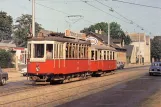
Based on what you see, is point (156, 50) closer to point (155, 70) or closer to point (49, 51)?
point (155, 70)

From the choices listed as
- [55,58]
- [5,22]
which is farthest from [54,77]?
[5,22]

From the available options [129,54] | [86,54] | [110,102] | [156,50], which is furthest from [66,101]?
[156,50]

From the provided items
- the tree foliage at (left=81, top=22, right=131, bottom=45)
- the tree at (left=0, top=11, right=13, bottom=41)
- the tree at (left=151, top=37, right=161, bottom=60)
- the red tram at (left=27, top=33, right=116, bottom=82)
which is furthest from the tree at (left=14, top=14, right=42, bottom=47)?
the tree at (left=151, top=37, right=161, bottom=60)

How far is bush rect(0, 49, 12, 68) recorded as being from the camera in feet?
162

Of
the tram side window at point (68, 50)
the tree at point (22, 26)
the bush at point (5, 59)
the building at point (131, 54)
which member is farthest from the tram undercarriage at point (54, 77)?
the building at point (131, 54)

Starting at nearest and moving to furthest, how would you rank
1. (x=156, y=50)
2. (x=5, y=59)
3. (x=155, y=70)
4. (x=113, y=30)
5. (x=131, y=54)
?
1. (x=155, y=70)
2. (x=5, y=59)
3. (x=131, y=54)
4. (x=156, y=50)
5. (x=113, y=30)

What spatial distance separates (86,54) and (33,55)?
746 cm

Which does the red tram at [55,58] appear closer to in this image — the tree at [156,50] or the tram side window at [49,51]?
the tram side window at [49,51]

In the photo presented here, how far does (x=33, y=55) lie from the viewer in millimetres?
24844

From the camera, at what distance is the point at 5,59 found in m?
49.8

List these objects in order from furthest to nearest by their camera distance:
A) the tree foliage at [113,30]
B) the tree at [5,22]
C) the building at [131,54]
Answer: the tree foliage at [113,30] → the building at [131,54] → the tree at [5,22]

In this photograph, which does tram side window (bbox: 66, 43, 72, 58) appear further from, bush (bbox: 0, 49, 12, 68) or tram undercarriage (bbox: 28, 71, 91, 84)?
bush (bbox: 0, 49, 12, 68)

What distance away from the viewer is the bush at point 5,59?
162ft

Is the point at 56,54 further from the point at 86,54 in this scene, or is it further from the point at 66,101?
the point at 66,101
